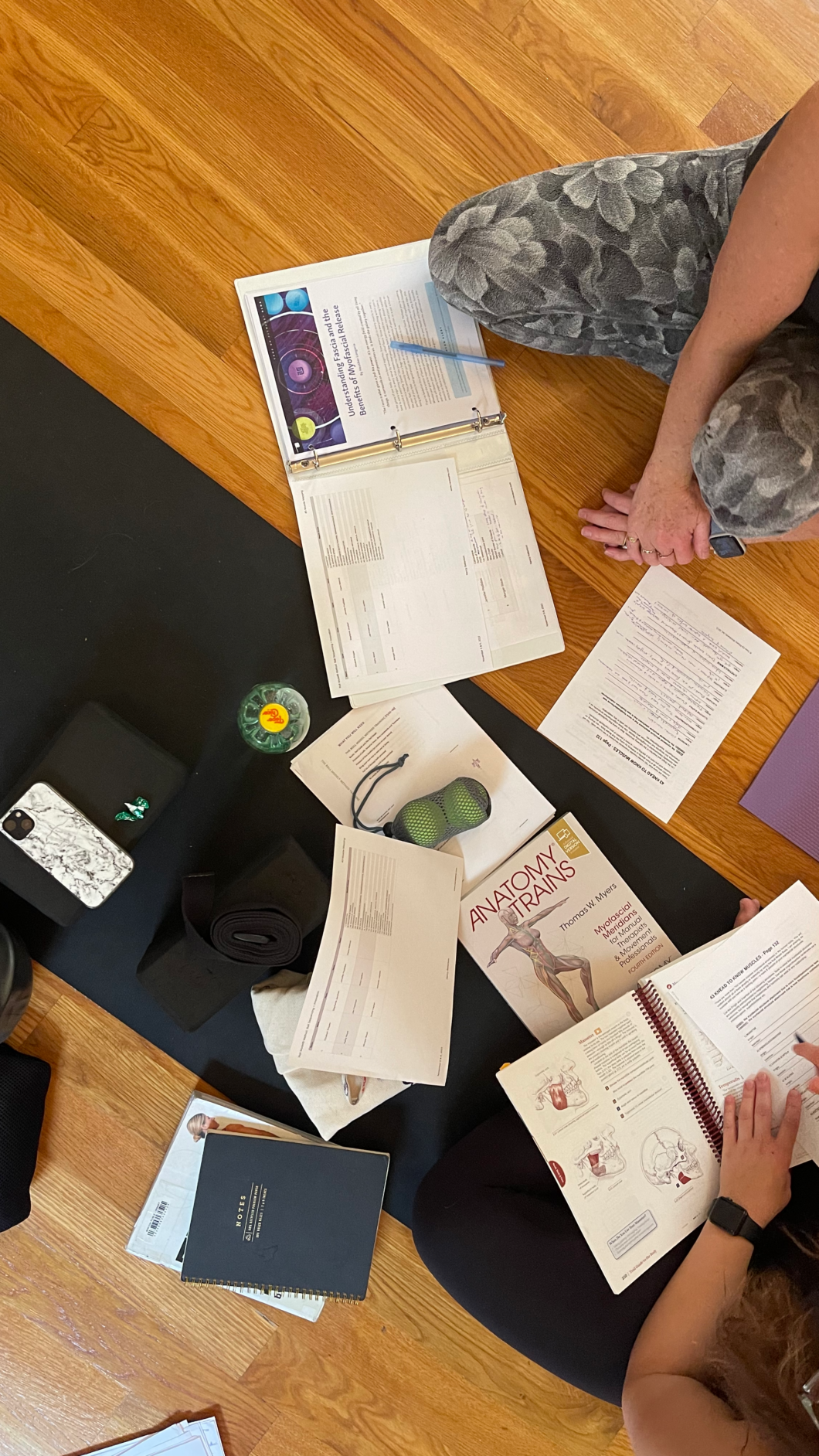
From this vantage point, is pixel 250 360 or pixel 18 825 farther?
pixel 250 360

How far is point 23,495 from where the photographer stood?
44.2 inches

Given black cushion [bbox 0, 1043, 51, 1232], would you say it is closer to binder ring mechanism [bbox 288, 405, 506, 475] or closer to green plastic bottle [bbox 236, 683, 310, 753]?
green plastic bottle [bbox 236, 683, 310, 753]

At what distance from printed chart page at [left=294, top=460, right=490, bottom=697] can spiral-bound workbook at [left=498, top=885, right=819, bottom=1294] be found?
1.66ft

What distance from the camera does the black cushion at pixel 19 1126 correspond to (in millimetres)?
1049

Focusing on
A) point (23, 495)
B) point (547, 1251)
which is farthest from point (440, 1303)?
point (23, 495)

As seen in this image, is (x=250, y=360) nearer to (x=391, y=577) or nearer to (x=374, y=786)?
(x=391, y=577)

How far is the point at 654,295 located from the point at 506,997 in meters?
0.91

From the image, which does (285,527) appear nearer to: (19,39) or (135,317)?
(135,317)

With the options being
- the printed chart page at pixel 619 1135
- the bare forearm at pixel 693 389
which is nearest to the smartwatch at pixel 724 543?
the bare forearm at pixel 693 389

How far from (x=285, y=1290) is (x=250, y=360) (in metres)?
1.24

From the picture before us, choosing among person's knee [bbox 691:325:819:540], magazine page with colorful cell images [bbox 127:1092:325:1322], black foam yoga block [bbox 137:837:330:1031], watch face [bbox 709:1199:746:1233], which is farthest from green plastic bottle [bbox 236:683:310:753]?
watch face [bbox 709:1199:746:1233]

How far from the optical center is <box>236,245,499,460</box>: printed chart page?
1172 mm

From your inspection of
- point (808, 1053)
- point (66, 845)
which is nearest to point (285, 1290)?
point (66, 845)

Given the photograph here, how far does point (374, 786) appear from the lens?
1134mm
